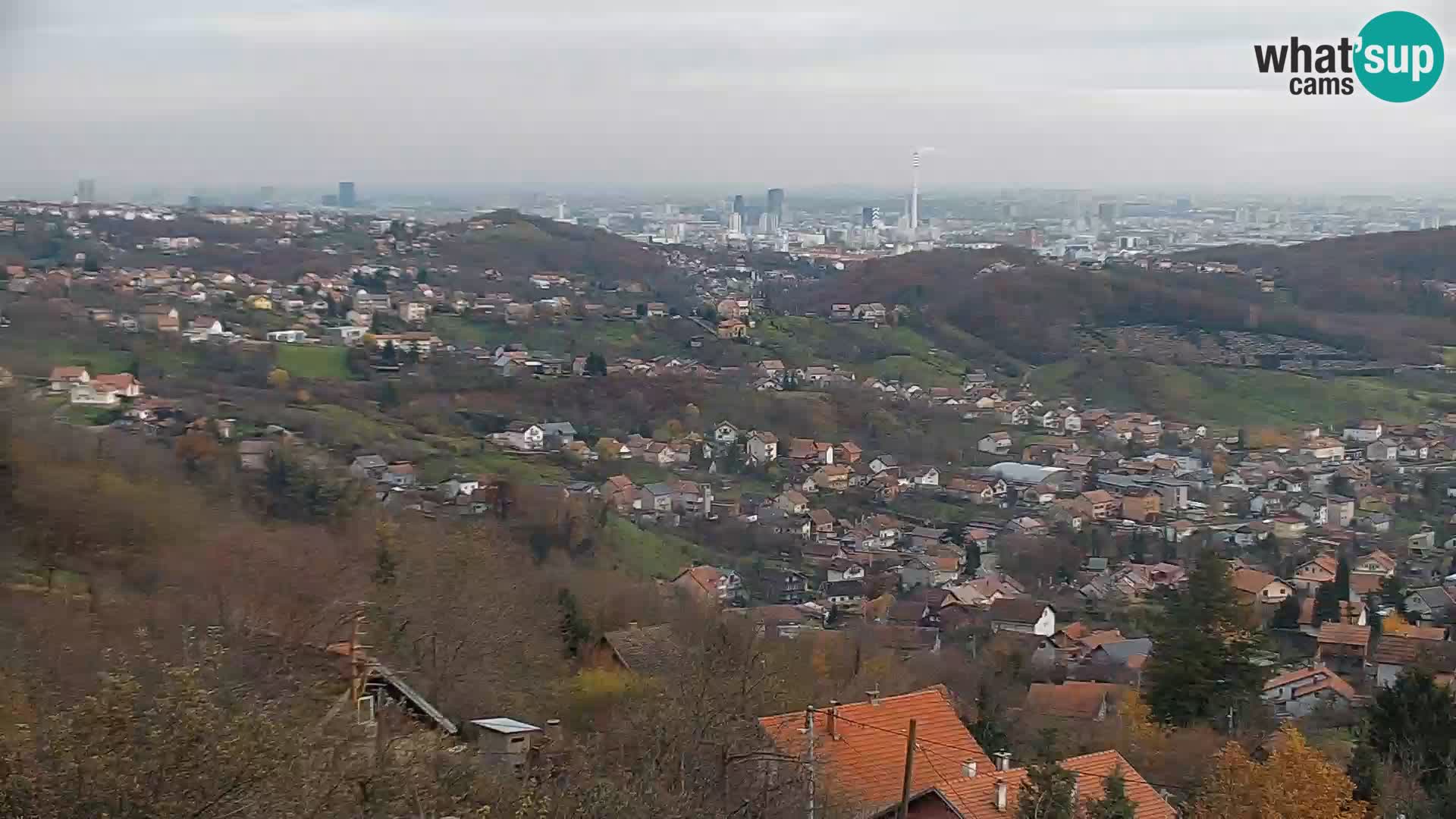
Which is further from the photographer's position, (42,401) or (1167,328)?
(1167,328)

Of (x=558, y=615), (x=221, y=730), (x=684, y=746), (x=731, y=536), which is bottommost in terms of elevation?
(x=731, y=536)

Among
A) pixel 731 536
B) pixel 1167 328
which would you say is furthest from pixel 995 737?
pixel 1167 328

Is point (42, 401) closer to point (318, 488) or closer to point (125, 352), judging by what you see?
point (318, 488)

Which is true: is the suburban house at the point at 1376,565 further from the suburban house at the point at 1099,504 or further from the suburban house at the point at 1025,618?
the suburban house at the point at 1025,618

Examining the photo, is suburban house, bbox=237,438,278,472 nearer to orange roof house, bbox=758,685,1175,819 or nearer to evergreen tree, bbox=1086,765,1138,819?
orange roof house, bbox=758,685,1175,819

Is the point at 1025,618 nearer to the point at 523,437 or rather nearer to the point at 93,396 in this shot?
the point at 523,437

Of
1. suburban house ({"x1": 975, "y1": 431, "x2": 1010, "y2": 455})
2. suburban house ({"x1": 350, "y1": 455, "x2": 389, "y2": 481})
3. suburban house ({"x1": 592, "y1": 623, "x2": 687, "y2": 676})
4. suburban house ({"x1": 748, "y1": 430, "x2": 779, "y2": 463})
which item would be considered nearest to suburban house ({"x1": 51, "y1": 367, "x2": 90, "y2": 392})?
suburban house ({"x1": 350, "y1": 455, "x2": 389, "y2": 481})

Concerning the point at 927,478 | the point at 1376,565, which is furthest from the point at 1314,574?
the point at 927,478

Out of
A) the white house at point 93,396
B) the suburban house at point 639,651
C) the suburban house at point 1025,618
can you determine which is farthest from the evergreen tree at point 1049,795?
the white house at point 93,396
